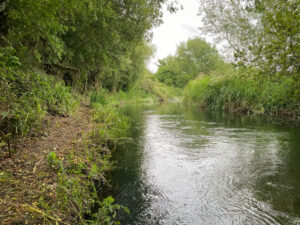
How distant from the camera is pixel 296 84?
5941mm

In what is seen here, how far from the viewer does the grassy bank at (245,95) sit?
1140 cm

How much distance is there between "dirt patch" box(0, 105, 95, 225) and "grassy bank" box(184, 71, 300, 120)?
7989mm

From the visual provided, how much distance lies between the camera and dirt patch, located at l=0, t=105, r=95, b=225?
6.23 feet

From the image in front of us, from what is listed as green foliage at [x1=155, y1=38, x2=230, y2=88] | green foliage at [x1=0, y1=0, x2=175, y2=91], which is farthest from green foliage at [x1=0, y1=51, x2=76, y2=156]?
green foliage at [x1=155, y1=38, x2=230, y2=88]

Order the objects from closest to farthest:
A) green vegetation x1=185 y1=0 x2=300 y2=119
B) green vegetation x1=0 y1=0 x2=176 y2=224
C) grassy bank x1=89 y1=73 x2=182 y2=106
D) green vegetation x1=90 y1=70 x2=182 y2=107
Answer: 1. green vegetation x1=0 y1=0 x2=176 y2=224
2. green vegetation x1=185 y1=0 x2=300 y2=119
3. green vegetation x1=90 y1=70 x2=182 y2=107
4. grassy bank x1=89 y1=73 x2=182 y2=106

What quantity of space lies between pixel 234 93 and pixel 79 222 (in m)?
14.3

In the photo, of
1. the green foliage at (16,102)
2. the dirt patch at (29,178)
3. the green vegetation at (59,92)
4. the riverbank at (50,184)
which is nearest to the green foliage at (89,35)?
the green vegetation at (59,92)

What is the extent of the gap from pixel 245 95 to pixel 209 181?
11341mm

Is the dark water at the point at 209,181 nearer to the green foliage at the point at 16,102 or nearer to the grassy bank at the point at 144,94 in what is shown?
the green foliage at the point at 16,102

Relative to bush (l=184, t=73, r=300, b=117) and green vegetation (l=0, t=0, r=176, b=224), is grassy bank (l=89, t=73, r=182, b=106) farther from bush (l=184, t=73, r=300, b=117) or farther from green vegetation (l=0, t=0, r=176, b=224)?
green vegetation (l=0, t=0, r=176, b=224)

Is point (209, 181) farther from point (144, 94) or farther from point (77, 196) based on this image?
point (144, 94)

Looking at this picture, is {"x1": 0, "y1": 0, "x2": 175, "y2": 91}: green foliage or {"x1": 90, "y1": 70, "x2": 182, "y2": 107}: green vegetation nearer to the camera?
{"x1": 0, "y1": 0, "x2": 175, "y2": 91}: green foliage

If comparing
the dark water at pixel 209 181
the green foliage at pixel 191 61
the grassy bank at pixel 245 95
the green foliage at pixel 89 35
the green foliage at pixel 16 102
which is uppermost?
the green foliage at pixel 191 61

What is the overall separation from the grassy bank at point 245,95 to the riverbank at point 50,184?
313 inches
